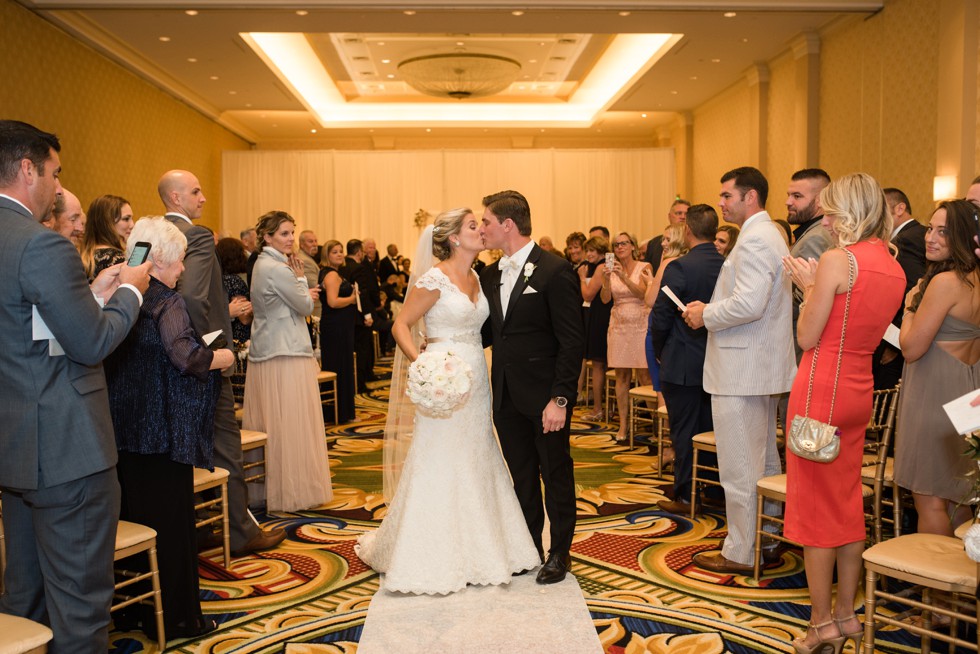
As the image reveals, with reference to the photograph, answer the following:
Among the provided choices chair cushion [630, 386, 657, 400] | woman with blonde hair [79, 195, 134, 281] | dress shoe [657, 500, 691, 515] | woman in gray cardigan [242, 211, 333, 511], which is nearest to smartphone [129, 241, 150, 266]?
woman with blonde hair [79, 195, 134, 281]

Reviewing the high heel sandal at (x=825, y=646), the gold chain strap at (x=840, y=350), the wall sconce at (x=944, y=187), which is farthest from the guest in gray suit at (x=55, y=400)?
the wall sconce at (x=944, y=187)

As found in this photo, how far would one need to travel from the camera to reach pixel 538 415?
396 centimetres

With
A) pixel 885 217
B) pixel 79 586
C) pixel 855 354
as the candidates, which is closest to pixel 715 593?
pixel 855 354

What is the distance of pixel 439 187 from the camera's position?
17875 millimetres

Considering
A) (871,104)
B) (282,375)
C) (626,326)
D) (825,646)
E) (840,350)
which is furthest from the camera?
(871,104)

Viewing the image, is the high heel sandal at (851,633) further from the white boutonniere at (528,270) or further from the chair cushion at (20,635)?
the chair cushion at (20,635)

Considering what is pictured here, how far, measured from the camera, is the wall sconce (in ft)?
26.1

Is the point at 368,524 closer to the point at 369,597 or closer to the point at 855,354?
the point at 369,597

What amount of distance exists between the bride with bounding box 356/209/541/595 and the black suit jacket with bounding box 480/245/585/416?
14 centimetres

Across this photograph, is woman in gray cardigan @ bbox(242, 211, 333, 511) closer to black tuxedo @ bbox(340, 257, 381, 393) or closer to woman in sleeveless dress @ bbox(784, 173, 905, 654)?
woman in sleeveless dress @ bbox(784, 173, 905, 654)

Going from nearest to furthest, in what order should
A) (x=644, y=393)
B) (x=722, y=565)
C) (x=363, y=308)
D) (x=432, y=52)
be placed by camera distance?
1. (x=722, y=565)
2. (x=644, y=393)
3. (x=363, y=308)
4. (x=432, y=52)

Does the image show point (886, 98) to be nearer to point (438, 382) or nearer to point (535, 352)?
point (535, 352)

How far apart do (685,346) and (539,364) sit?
1.56m

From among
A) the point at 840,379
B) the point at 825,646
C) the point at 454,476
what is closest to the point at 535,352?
the point at 454,476
